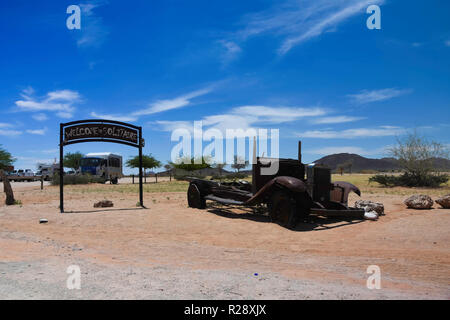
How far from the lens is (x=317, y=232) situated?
7.52 metres

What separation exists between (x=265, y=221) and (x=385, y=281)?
4953 millimetres

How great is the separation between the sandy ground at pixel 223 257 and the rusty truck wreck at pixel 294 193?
1.15ft

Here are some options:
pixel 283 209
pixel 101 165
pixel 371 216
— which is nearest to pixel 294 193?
pixel 283 209

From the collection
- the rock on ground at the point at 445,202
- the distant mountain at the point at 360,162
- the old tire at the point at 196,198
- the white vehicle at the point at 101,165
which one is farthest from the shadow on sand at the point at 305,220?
the distant mountain at the point at 360,162

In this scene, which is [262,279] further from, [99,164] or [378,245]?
[99,164]

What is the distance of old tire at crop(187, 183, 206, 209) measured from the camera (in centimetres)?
1183

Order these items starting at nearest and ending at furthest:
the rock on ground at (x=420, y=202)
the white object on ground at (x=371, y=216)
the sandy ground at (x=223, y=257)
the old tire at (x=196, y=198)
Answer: the sandy ground at (x=223, y=257) → the white object on ground at (x=371, y=216) → the rock on ground at (x=420, y=202) → the old tire at (x=196, y=198)

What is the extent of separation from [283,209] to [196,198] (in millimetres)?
4521

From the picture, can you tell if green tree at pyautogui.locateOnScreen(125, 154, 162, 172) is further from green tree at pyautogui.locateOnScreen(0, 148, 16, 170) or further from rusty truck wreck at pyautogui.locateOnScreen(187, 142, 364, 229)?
rusty truck wreck at pyautogui.locateOnScreen(187, 142, 364, 229)

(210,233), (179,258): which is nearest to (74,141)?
(210,233)

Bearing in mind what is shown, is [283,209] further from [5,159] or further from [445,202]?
[5,159]

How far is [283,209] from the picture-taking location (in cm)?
818

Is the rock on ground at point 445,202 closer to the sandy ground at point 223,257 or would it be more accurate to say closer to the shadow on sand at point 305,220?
the sandy ground at point 223,257

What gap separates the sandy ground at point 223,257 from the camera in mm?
3639
